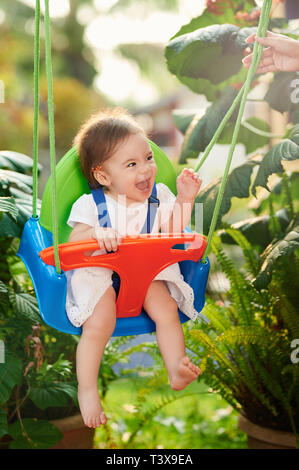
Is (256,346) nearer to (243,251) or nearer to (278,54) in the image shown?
(243,251)

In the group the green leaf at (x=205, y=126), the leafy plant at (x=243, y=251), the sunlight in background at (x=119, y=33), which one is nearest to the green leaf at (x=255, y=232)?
the leafy plant at (x=243, y=251)

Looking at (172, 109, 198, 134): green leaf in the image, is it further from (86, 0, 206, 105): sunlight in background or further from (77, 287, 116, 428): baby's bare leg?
(86, 0, 206, 105): sunlight in background

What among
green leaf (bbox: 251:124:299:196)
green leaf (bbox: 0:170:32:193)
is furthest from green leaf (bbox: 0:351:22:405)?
green leaf (bbox: 251:124:299:196)

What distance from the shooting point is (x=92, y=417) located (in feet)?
3.54

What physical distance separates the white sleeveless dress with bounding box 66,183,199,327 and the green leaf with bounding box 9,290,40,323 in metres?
0.37

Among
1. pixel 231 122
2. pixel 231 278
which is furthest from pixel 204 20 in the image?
pixel 231 278

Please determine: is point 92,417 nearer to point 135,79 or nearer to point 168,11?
point 168,11

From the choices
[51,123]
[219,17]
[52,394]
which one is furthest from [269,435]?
[219,17]

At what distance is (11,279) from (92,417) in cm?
75

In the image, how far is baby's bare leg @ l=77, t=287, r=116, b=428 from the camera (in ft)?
3.56

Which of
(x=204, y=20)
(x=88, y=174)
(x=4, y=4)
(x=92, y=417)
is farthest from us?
(x=4, y=4)

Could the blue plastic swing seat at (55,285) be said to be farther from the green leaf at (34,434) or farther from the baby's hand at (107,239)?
the green leaf at (34,434)

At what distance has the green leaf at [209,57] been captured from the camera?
5.28ft

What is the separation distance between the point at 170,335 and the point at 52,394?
1.84ft
